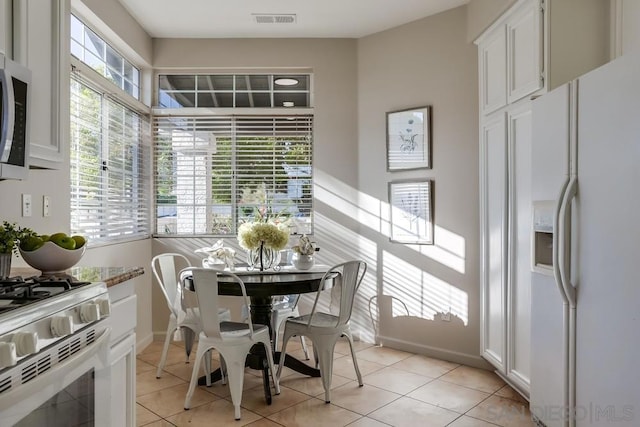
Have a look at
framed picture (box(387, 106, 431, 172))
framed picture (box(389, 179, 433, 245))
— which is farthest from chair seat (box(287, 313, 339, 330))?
framed picture (box(387, 106, 431, 172))

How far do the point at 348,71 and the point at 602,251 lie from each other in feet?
9.83

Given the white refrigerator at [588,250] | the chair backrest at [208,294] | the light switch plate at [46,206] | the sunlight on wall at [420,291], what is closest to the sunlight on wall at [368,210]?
the sunlight on wall at [420,291]

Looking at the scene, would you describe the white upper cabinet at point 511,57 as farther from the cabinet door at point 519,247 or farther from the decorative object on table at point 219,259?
the decorative object on table at point 219,259

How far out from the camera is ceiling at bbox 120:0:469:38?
12.1 feet

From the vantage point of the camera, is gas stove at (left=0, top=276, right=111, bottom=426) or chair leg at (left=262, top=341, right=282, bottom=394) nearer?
gas stove at (left=0, top=276, right=111, bottom=426)

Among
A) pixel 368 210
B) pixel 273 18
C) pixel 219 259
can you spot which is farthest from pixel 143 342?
pixel 273 18

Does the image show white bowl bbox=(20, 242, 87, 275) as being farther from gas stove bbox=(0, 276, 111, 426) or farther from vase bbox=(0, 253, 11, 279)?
gas stove bbox=(0, 276, 111, 426)

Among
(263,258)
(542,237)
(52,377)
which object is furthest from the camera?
(263,258)

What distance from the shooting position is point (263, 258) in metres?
3.37

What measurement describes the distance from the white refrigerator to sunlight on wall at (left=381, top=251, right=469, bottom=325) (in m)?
1.28

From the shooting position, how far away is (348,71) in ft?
14.4

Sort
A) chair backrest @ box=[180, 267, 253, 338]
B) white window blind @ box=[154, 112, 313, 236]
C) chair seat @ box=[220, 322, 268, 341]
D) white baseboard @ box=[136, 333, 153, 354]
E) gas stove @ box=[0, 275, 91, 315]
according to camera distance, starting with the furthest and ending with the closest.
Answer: white window blind @ box=[154, 112, 313, 236], white baseboard @ box=[136, 333, 153, 354], chair seat @ box=[220, 322, 268, 341], chair backrest @ box=[180, 267, 253, 338], gas stove @ box=[0, 275, 91, 315]

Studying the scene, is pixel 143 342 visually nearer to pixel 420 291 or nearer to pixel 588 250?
pixel 420 291

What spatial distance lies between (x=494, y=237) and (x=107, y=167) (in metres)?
2.88
